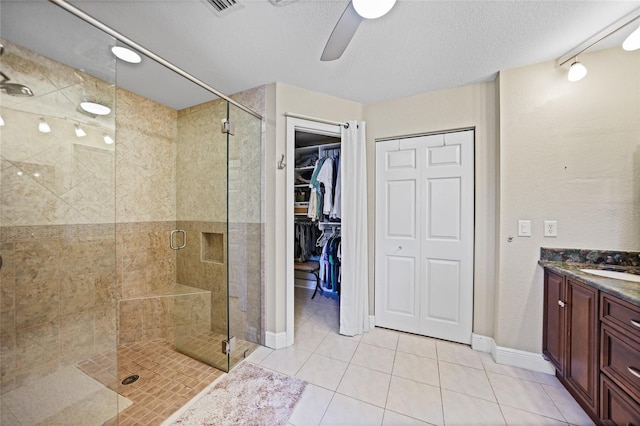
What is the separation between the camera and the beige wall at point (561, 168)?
5.29 ft

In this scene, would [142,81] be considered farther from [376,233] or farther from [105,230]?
[376,233]

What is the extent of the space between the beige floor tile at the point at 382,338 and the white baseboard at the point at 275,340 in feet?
2.59

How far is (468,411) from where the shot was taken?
4.71ft

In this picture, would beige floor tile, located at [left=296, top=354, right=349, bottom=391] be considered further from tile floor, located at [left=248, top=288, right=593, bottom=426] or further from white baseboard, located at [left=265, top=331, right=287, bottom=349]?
white baseboard, located at [left=265, top=331, right=287, bottom=349]

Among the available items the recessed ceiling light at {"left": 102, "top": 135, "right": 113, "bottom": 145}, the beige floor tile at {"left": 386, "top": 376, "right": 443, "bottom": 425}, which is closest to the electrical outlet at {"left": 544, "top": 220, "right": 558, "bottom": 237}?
the beige floor tile at {"left": 386, "top": 376, "right": 443, "bottom": 425}

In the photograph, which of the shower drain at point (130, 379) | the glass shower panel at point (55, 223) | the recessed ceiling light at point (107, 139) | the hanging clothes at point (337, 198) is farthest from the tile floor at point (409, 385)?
the recessed ceiling light at point (107, 139)

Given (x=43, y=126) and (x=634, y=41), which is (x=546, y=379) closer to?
(x=634, y=41)

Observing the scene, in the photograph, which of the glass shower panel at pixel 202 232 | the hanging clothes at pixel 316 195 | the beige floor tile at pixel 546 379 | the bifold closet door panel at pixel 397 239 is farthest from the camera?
the hanging clothes at pixel 316 195

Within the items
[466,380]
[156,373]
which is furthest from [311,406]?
[156,373]

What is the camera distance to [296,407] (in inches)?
58.1

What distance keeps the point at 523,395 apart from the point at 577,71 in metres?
2.34

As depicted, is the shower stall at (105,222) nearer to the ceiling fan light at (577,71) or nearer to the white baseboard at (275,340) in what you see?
the white baseboard at (275,340)

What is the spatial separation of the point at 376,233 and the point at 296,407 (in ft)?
5.54

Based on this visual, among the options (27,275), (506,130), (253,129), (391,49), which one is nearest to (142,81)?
(253,129)
